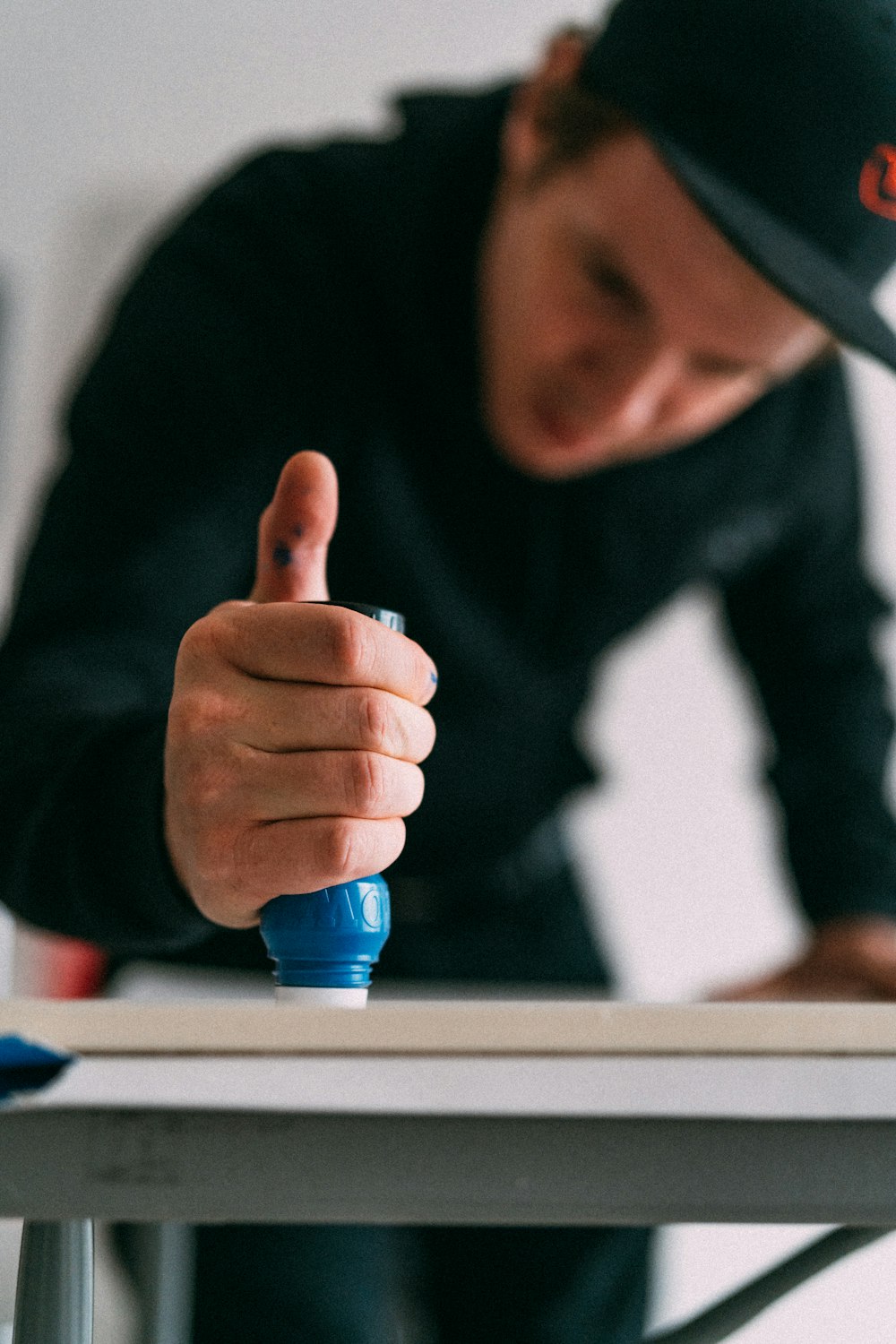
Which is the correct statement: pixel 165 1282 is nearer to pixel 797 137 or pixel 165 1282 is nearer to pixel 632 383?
pixel 632 383

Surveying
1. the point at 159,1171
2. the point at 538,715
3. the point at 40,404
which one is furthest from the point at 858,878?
the point at 40,404

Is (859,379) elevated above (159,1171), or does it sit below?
above

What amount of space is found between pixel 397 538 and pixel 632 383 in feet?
0.55

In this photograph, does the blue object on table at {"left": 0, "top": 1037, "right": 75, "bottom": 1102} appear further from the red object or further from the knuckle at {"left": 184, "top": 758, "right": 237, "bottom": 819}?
the red object

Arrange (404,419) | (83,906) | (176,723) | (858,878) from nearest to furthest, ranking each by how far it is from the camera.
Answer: (176,723) < (83,906) < (404,419) < (858,878)

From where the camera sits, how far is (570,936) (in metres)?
0.98

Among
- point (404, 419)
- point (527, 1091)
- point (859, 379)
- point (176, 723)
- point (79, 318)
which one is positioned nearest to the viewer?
point (527, 1091)

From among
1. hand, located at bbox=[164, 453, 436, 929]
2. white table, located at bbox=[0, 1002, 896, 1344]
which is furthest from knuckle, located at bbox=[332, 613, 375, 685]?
white table, located at bbox=[0, 1002, 896, 1344]

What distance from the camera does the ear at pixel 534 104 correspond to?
0.73 m

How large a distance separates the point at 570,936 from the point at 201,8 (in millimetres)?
1211

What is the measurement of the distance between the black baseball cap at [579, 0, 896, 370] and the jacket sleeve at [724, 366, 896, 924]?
444mm

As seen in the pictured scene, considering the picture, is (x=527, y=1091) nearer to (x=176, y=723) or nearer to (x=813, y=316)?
(x=176, y=723)

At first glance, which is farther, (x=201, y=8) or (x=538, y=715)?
(x=201, y=8)

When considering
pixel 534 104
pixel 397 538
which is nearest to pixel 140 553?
pixel 397 538
